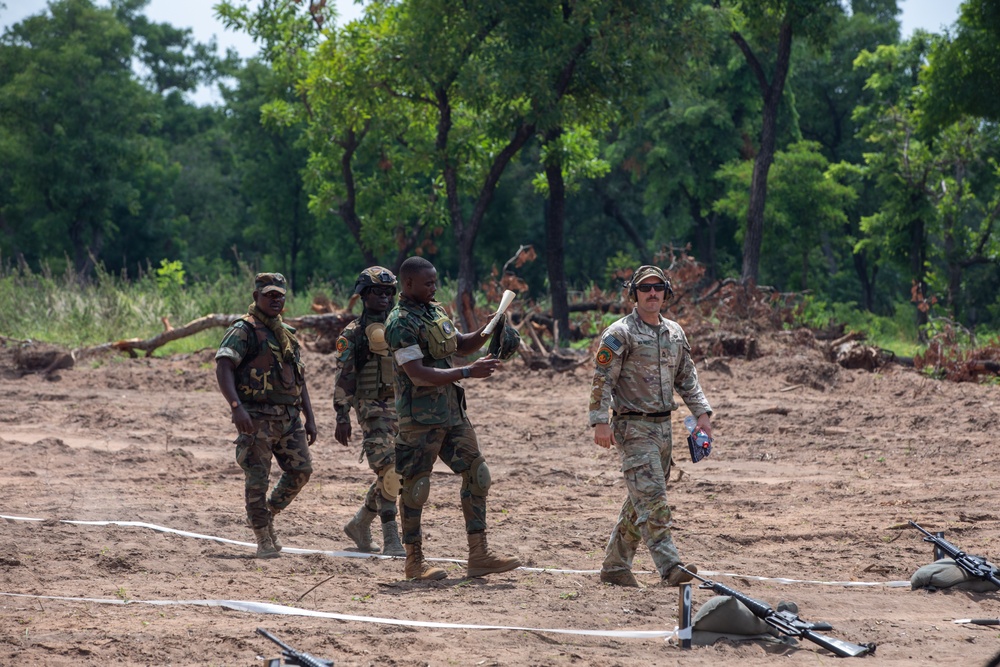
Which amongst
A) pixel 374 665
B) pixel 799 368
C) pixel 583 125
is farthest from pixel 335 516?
pixel 583 125

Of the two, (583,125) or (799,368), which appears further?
(583,125)

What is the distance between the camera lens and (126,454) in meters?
11.8

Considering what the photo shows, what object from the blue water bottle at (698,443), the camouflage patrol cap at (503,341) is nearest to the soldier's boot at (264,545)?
the camouflage patrol cap at (503,341)

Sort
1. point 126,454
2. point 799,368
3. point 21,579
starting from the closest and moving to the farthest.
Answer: point 21,579 → point 126,454 → point 799,368

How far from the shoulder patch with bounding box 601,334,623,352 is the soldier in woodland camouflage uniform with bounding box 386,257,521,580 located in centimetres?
76

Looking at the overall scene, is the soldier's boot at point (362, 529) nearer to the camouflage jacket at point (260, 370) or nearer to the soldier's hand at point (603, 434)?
the camouflage jacket at point (260, 370)

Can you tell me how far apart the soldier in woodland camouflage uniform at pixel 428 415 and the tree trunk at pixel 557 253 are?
13632mm

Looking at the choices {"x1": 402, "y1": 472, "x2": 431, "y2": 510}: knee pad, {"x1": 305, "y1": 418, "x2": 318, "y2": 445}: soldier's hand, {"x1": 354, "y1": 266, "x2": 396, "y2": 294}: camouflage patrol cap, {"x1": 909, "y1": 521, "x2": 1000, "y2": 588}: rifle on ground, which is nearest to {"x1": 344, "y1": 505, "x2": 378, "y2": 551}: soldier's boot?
{"x1": 305, "y1": 418, "x2": 318, "y2": 445}: soldier's hand

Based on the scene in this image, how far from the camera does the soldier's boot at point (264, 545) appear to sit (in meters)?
7.72

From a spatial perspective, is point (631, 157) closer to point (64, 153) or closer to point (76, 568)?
point (64, 153)

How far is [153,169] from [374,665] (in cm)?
4176

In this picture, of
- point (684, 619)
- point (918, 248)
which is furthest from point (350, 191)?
point (684, 619)

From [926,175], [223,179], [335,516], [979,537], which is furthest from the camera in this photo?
A: [223,179]

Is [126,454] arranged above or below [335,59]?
below
